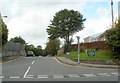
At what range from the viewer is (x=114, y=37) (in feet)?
95.4

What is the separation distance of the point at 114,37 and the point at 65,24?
96.2 feet

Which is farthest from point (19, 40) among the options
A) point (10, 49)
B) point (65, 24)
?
point (10, 49)

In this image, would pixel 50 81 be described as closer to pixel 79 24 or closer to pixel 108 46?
pixel 108 46

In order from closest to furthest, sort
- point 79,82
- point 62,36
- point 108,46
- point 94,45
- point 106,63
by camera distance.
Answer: point 79,82 < point 106,63 < point 108,46 < point 94,45 < point 62,36

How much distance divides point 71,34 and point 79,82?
153ft

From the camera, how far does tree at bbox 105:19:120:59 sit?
2875 cm

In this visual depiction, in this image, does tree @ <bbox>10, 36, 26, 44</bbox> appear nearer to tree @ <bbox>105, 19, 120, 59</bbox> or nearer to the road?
tree @ <bbox>105, 19, 120, 59</bbox>

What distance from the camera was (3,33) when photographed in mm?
32906

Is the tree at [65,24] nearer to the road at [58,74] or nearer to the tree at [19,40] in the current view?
the road at [58,74]

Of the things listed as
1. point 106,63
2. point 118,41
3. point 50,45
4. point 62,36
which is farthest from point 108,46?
point 50,45

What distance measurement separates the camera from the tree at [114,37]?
2875 cm

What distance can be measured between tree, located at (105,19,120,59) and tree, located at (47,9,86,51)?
28.2 meters

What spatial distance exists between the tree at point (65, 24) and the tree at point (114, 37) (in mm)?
28213

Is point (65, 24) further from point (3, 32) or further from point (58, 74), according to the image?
point (58, 74)
